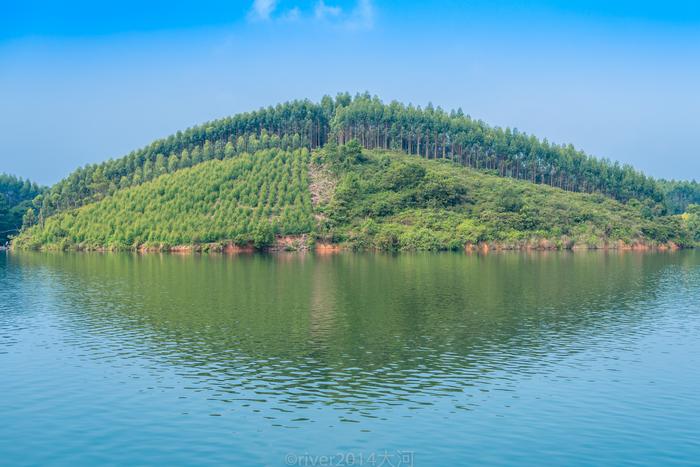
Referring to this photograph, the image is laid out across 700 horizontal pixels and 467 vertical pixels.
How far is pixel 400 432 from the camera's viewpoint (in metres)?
30.1

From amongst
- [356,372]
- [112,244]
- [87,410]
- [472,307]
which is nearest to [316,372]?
[356,372]

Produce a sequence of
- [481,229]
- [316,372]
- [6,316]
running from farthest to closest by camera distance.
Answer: [481,229] → [6,316] → [316,372]

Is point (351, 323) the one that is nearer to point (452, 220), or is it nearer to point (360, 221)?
point (360, 221)

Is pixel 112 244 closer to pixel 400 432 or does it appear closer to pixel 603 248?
pixel 603 248

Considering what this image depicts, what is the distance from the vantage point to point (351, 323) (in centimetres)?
5725

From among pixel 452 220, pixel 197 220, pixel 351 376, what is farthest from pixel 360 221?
pixel 351 376

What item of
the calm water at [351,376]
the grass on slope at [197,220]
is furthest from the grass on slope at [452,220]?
the calm water at [351,376]

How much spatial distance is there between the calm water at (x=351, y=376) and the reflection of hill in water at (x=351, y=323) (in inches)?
9.4

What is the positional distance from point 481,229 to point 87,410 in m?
150

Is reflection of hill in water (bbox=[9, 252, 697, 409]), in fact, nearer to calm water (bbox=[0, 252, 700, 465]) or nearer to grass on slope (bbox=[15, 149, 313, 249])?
calm water (bbox=[0, 252, 700, 465])

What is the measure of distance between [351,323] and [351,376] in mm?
17704

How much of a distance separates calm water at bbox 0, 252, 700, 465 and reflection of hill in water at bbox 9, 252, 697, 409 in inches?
9.4

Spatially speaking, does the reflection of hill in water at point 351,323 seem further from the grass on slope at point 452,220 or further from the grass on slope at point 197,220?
the grass on slope at point 197,220

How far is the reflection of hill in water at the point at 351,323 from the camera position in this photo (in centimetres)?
3953
